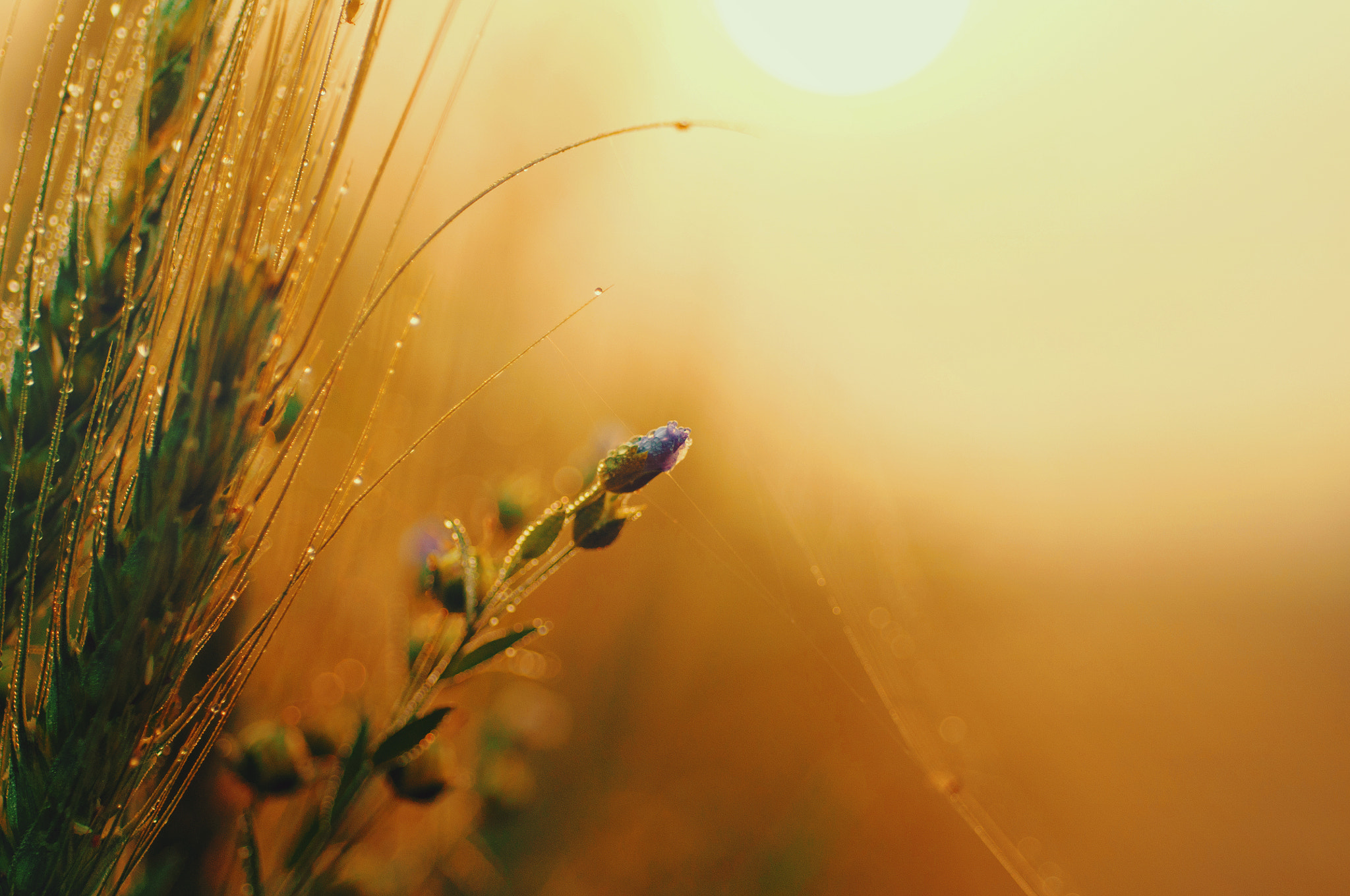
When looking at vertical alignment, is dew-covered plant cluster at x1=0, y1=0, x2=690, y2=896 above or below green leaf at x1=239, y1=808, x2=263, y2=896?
above

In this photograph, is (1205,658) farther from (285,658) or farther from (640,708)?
(285,658)

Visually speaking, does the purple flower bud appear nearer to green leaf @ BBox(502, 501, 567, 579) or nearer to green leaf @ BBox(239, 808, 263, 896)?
green leaf @ BBox(502, 501, 567, 579)

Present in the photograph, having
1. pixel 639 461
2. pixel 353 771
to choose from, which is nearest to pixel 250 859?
pixel 353 771

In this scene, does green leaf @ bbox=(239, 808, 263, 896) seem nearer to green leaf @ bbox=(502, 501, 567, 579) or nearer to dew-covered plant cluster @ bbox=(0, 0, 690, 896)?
dew-covered plant cluster @ bbox=(0, 0, 690, 896)

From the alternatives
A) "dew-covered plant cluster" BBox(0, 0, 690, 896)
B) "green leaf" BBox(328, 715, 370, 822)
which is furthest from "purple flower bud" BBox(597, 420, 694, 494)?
"green leaf" BBox(328, 715, 370, 822)

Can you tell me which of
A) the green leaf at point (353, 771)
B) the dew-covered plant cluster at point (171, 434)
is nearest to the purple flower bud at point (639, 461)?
the dew-covered plant cluster at point (171, 434)

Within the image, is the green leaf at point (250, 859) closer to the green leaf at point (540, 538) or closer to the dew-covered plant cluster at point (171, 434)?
the dew-covered plant cluster at point (171, 434)

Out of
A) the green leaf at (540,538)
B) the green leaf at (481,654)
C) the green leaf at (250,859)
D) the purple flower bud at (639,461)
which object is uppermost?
the purple flower bud at (639,461)

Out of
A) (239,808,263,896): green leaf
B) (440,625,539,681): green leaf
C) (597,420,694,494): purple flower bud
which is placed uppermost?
(597,420,694,494): purple flower bud
